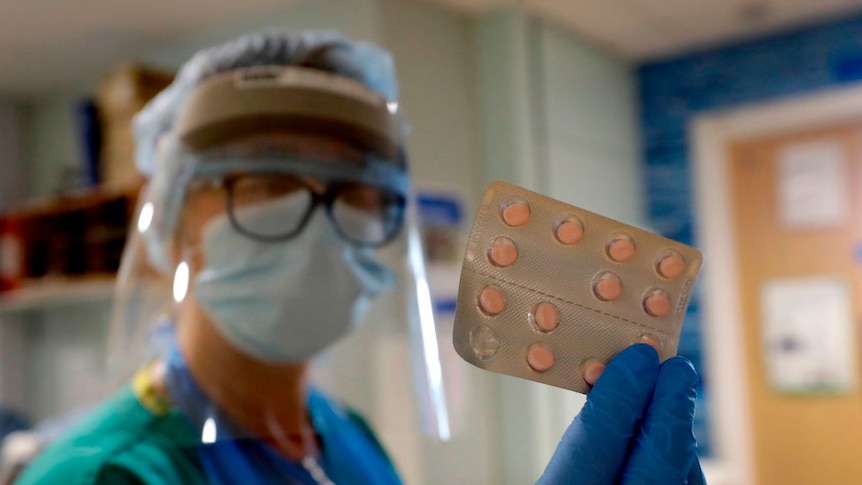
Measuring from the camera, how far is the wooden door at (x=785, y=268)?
6.63 ft

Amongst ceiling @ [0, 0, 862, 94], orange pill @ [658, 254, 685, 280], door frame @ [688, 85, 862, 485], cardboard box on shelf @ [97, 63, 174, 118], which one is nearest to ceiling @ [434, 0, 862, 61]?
ceiling @ [0, 0, 862, 94]

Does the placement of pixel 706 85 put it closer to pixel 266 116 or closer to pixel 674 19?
pixel 674 19

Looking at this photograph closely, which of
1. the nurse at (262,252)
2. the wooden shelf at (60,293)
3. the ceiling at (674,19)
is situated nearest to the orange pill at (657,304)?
the nurse at (262,252)

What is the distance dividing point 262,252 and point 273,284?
38mm

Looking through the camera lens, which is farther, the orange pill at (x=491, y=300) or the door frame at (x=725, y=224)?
the door frame at (x=725, y=224)

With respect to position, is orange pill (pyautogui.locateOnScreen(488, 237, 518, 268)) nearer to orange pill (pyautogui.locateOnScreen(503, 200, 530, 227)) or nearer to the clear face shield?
orange pill (pyautogui.locateOnScreen(503, 200, 530, 227))

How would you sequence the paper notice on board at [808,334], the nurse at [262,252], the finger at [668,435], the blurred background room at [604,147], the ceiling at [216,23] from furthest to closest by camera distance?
the paper notice on board at [808,334]
the ceiling at [216,23]
the blurred background room at [604,147]
the nurse at [262,252]
the finger at [668,435]

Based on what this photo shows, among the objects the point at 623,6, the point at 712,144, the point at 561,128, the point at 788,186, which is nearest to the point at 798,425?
the point at 788,186

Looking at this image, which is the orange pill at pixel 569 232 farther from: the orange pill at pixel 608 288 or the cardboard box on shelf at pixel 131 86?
the cardboard box on shelf at pixel 131 86

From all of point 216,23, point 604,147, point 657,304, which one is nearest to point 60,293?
point 216,23

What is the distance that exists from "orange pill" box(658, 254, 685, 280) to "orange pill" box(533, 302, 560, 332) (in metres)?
0.07

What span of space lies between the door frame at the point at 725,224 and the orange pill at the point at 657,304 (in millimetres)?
1936

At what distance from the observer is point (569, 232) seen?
0.44 m

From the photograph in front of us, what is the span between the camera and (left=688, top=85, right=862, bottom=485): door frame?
7.50ft
